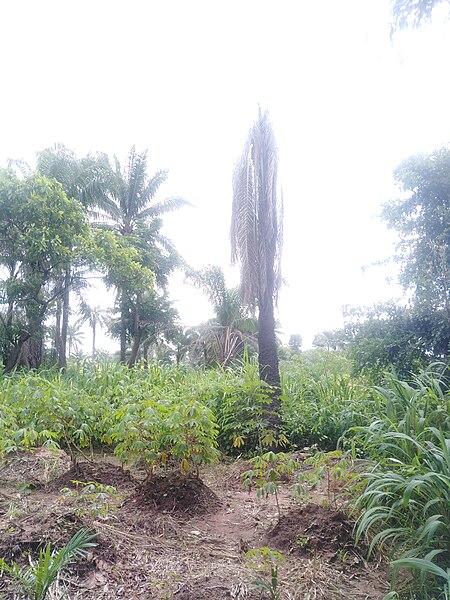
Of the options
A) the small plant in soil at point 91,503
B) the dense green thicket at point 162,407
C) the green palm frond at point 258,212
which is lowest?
the small plant in soil at point 91,503

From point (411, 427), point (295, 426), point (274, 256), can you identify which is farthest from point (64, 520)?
point (274, 256)

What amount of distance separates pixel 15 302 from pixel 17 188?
8.42 feet

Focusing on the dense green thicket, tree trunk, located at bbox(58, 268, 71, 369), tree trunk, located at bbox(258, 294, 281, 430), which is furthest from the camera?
tree trunk, located at bbox(58, 268, 71, 369)

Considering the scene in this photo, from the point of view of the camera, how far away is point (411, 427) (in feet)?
8.83

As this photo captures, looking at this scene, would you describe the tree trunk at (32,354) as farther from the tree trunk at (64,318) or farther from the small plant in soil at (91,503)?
the small plant in soil at (91,503)

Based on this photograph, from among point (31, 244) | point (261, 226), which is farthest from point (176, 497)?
point (31, 244)

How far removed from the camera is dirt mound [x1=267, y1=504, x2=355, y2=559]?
232 cm

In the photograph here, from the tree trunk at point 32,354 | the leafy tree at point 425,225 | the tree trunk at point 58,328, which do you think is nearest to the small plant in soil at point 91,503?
the leafy tree at point 425,225

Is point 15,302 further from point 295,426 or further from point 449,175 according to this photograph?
point 449,175

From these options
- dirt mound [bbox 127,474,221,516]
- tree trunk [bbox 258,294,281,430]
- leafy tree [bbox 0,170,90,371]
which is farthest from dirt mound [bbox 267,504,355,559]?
leafy tree [bbox 0,170,90,371]

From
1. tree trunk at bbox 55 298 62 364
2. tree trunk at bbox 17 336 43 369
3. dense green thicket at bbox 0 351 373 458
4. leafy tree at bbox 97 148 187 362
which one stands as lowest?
dense green thicket at bbox 0 351 373 458

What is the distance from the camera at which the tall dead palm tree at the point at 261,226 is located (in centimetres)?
615

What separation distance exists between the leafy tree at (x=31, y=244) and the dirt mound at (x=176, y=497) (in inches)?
265

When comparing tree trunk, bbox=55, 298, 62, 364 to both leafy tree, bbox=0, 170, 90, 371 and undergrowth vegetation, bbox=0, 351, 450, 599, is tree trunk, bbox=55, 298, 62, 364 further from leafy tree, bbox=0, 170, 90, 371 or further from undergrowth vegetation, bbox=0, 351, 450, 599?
undergrowth vegetation, bbox=0, 351, 450, 599
